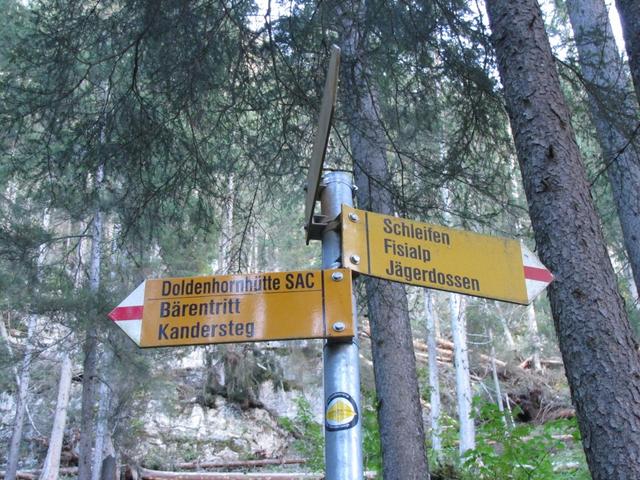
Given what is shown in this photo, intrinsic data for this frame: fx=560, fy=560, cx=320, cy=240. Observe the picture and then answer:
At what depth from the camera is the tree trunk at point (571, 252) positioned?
2523 mm

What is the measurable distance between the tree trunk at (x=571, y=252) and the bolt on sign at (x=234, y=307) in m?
1.43

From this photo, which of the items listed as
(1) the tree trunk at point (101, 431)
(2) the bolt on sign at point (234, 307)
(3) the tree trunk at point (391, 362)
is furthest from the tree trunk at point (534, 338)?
(2) the bolt on sign at point (234, 307)

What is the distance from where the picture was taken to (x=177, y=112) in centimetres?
447

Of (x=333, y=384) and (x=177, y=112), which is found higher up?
(x=177, y=112)

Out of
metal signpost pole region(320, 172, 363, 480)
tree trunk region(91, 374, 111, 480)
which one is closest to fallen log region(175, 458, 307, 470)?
tree trunk region(91, 374, 111, 480)

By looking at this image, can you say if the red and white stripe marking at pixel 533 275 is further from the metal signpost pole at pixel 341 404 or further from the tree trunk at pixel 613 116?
the tree trunk at pixel 613 116

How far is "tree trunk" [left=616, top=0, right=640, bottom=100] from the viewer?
3307 millimetres

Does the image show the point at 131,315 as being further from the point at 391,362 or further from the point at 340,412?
the point at 391,362

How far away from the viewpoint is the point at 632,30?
10.9ft

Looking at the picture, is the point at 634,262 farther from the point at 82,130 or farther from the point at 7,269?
the point at 7,269

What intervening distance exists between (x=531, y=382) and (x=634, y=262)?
1407 centimetres

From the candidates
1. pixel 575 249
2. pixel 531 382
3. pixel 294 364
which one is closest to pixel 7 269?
pixel 575 249

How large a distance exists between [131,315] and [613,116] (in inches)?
165

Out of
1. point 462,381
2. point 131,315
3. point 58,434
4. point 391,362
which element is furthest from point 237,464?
point 131,315
